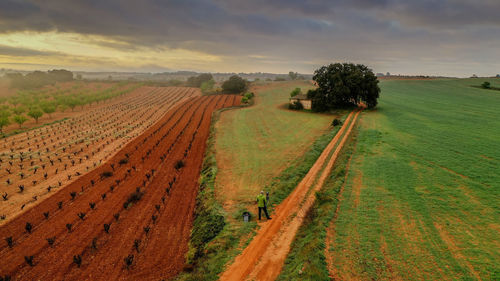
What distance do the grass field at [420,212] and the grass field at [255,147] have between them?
7398mm

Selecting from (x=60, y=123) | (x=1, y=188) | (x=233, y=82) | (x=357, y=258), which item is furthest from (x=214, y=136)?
(x=233, y=82)

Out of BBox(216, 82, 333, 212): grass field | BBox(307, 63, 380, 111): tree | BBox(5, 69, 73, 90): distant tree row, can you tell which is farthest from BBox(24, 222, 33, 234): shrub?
BBox(5, 69, 73, 90): distant tree row

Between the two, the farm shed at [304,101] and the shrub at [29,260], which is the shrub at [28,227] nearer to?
the shrub at [29,260]

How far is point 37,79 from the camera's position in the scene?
496 ft

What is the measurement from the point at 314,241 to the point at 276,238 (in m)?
2.31

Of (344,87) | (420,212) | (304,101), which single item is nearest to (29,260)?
(420,212)

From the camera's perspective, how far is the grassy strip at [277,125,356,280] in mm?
10352

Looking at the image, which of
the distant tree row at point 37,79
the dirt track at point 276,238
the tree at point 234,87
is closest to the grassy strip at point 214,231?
the dirt track at point 276,238

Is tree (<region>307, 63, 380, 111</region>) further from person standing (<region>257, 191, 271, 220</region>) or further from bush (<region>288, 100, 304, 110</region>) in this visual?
person standing (<region>257, 191, 271, 220</region>)

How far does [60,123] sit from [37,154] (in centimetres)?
2588

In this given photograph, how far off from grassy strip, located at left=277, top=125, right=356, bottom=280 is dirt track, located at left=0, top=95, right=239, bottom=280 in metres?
6.11

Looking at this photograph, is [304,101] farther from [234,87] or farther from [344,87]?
[234,87]

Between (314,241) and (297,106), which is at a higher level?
(297,106)

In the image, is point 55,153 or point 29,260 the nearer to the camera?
point 29,260
